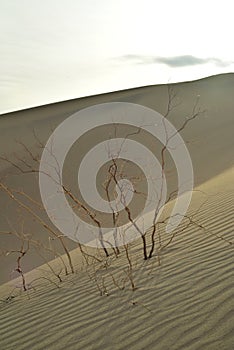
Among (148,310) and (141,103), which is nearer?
(148,310)

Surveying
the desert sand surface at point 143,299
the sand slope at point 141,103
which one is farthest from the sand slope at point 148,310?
the sand slope at point 141,103

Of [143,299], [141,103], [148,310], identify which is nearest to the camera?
[148,310]

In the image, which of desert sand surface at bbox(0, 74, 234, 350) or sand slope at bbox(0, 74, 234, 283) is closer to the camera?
desert sand surface at bbox(0, 74, 234, 350)

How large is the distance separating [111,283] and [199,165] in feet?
27.8

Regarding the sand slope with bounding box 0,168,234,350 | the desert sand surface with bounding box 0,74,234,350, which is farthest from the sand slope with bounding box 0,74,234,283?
the sand slope with bounding box 0,168,234,350

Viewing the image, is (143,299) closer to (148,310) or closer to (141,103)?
(148,310)

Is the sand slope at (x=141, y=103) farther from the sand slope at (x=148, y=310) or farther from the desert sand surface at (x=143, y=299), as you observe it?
the sand slope at (x=148, y=310)

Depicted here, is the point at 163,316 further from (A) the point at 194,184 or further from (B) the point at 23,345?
(A) the point at 194,184

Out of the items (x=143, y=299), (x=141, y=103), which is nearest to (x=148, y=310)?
(x=143, y=299)

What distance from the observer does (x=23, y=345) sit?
3.10 m

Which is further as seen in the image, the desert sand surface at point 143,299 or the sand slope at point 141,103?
the sand slope at point 141,103

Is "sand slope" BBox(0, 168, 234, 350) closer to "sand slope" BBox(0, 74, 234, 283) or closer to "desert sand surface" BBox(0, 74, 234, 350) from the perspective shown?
"desert sand surface" BBox(0, 74, 234, 350)

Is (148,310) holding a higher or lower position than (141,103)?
lower

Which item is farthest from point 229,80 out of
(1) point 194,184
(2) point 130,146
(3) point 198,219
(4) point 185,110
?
(3) point 198,219
